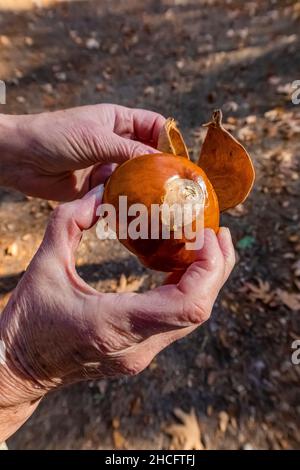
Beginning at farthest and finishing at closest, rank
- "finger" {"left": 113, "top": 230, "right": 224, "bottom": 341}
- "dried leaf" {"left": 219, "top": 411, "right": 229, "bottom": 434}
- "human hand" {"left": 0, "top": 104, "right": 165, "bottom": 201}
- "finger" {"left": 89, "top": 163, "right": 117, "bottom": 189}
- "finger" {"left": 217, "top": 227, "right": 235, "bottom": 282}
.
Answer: "dried leaf" {"left": 219, "top": 411, "right": 229, "bottom": 434} → "finger" {"left": 89, "top": 163, "right": 117, "bottom": 189} → "human hand" {"left": 0, "top": 104, "right": 165, "bottom": 201} → "finger" {"left": 217, "top": 227, "right": 235, "bottom": 282} → "finger" {"left": 113, "top": 230, "right": 224, "bottom": 341}

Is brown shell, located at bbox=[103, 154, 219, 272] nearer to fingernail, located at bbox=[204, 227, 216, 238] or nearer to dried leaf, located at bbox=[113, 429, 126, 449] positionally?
fingernail, located at bbox=[204, 227, 216, 238]

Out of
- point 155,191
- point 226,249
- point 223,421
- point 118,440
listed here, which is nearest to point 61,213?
point 155,191

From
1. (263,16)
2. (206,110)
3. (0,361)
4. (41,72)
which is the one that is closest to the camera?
(0,361)

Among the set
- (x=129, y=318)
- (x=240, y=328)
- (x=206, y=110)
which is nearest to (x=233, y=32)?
(x=206, y=110)

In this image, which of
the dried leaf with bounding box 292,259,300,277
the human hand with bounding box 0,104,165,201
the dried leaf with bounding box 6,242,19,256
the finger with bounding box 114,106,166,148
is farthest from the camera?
the dried leaf with bounding box 6,242,19,256

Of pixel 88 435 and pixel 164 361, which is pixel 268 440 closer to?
pixel 164 361

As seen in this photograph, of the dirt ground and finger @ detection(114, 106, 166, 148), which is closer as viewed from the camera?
finger @ detection(114, 106, 166, 148)

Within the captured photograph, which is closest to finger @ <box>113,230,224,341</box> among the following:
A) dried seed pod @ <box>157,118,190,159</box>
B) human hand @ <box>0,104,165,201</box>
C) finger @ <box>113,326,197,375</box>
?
finger @ <box>113,326,197,375</box>

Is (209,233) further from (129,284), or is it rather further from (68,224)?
(129,284)
